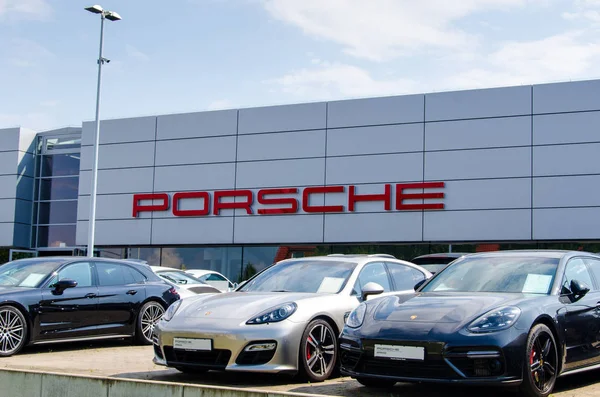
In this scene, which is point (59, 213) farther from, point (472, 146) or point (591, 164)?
point (591, 164)

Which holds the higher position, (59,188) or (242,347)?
(59,188)

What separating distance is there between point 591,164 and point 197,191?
1383 cm

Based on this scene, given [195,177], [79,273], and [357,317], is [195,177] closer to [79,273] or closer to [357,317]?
[79,273]

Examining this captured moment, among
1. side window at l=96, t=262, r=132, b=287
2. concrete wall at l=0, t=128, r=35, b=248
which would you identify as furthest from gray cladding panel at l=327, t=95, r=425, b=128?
side window at l=96, t=262, r=132, b=287

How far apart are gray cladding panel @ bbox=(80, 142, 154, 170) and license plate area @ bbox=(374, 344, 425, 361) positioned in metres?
26.1

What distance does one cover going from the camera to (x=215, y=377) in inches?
331

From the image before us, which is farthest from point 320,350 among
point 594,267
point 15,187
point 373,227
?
point 15,187

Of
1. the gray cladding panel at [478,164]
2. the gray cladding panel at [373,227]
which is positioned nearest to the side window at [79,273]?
the gray cladding panel at [373,227]

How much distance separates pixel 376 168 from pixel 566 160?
20.1ft

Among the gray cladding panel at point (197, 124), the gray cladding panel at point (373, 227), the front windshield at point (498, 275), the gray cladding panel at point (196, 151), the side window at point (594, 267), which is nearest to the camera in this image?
the front windshield at point (498, 275)

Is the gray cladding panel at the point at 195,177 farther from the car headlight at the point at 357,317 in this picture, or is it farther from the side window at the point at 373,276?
the car headlight at the point at 357,317

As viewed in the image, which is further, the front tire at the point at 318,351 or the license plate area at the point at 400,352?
the front tire at the point at 318,351

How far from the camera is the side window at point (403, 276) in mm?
9703

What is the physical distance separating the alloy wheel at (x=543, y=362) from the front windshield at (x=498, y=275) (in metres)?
0.66
